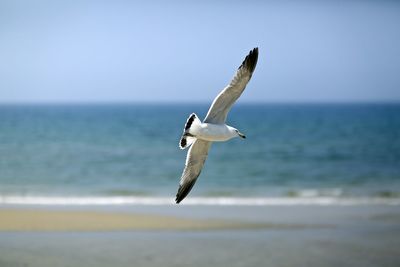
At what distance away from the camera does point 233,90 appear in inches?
325

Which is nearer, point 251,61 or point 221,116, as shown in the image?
point 251,61

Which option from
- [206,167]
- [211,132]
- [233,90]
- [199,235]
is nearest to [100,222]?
[199,235]

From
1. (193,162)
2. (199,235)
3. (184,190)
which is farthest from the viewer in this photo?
(199,235)

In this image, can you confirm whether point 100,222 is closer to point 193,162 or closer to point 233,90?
point 193,162

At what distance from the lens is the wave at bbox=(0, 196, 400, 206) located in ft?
60.6

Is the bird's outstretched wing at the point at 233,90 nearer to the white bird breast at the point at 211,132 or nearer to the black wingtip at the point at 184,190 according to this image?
the white bird breast at the point at 211,132

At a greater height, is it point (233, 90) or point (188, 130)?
point (233, 90)

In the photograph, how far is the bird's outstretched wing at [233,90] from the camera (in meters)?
8.17

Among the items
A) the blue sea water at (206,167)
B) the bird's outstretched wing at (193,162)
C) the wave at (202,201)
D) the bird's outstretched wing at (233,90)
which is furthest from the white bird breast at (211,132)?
the blue sea water at (206,167)

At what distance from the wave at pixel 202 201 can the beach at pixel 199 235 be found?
684 millimetres

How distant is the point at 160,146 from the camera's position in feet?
126

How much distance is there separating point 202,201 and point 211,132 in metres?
10.7

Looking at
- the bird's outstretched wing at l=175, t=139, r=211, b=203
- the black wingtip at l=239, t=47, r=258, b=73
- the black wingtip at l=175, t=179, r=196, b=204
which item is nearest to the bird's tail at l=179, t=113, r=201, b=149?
the bird's outstretched wing at l=175, t=139, r=211, b=203

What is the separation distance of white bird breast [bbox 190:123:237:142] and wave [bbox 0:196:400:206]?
33.2 feet
